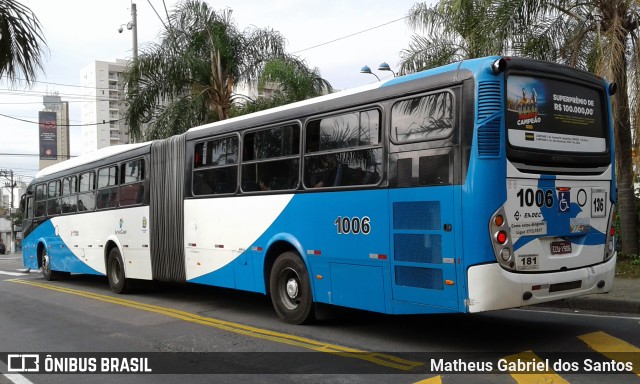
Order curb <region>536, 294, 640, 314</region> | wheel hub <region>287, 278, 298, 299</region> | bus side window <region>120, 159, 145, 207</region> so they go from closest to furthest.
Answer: wheel hub <region>287, 278, 298, 299</region>
curb <region>536, 294, 640, 314</region>
bus side window <region>120, 159, 145, 207</region>

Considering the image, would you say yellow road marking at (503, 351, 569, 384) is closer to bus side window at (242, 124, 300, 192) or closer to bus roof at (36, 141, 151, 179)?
bus side window at (242, 124, 300, 192)

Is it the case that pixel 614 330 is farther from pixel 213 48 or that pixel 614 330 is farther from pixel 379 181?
pixel 213 48

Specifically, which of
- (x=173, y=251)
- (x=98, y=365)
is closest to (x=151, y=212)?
(x=173, y=251)

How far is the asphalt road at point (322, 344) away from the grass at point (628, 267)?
313cm

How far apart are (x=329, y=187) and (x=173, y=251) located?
464 cm

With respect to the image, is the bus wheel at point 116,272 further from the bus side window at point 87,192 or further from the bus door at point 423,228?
Result: the bus door at point 423,228

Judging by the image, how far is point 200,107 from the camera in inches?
773

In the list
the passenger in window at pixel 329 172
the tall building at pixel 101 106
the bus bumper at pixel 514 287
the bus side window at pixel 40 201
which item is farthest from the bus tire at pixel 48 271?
the tall building at pixel 101 106

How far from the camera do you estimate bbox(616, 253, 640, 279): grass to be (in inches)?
456

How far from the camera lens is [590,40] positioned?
12750 mm

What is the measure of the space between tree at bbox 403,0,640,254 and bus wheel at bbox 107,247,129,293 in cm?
907

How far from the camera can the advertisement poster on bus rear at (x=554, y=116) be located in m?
6.46

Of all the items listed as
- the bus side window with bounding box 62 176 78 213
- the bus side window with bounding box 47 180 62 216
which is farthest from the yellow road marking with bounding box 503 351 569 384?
the bus side window with bounding box 47 180 62 216

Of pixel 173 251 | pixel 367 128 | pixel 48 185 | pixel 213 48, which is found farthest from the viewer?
pixel 213 48
